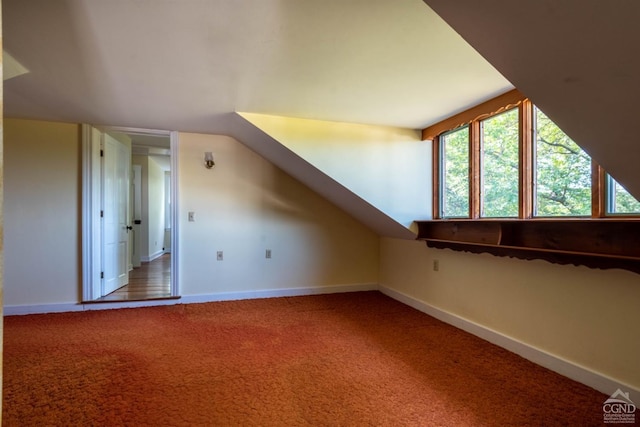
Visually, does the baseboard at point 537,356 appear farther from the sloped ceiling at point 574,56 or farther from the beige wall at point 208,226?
the beige wall at point 208,226

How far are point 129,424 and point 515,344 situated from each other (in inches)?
100

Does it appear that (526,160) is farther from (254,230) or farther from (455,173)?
(254,230)

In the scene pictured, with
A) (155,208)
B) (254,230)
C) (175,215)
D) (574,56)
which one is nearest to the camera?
(574,56)

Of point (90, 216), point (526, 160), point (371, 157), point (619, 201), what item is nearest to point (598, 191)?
point (619, 201)

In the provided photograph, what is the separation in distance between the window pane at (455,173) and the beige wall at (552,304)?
0.44m

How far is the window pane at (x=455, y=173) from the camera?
2971mm

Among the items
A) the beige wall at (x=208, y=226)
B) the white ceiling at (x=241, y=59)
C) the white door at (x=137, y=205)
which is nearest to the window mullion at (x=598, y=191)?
the white ceiling at (x=241, y=59)

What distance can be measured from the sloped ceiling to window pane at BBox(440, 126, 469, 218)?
157cm

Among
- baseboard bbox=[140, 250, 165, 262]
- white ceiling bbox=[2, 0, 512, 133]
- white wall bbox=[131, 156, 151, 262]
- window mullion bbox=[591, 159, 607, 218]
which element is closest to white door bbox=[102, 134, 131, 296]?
white ceiling bbox=[2, 0, 512, 133]

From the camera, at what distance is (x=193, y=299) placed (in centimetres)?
369

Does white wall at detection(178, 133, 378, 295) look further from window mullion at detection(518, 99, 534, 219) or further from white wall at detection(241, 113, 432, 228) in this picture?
window mullion at detection(518, 99, 534, 219)

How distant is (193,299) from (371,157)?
8.43 ft

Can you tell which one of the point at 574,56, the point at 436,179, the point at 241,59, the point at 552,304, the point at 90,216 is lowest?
the point at 552,304

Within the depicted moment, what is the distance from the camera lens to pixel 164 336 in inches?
106
